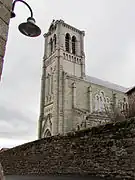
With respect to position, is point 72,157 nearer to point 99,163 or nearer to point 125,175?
point 99,163

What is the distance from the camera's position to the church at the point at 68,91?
109 ft

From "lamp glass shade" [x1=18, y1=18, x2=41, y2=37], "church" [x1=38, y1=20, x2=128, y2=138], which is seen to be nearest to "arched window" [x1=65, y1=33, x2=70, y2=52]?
"church" [x1=38, y1=20, x2=128, y2=138]

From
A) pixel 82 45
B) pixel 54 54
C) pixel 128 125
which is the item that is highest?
pixel 82 45

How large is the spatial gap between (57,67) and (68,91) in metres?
5.38

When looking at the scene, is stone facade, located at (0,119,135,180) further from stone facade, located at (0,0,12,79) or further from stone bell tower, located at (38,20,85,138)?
stone bell tower, located at (38,20,85,138)

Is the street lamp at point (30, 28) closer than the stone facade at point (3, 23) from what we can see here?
No

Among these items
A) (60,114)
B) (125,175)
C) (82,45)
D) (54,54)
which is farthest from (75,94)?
(125,175)

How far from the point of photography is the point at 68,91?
34.9 m

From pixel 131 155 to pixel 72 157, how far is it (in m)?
3.01

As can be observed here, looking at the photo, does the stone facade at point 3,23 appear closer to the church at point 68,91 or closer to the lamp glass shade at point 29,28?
the lamp glass shade at point 29,28

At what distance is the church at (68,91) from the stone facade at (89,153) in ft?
68.3

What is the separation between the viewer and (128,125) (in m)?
5.64

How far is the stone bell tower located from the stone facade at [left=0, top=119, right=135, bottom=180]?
22.2 m

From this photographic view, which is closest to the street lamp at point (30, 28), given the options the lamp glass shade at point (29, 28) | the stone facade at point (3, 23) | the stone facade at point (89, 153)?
the lamp glass shade at point (29, 28)
